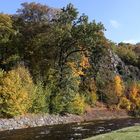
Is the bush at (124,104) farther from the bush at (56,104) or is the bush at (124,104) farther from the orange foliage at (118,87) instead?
the bush at (56,104)

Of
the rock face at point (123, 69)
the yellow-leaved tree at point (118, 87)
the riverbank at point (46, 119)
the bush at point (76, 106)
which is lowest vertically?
the riverbank at point (46, 119)

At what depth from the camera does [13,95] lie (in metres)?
58.9

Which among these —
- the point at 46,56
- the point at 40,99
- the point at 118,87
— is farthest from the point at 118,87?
the point at 40,99

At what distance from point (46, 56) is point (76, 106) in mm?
10534

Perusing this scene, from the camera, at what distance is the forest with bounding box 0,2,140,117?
6278 cm

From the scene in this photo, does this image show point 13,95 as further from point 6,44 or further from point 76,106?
point 76,106

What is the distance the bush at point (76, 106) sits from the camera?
72.3 metres

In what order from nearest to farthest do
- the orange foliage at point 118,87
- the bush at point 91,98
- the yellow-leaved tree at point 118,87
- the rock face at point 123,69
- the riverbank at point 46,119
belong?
the riverbank at point 46,119
the bush at point 91,98
the yellow-leaved tree at point 118,87
the orange foliage at point 118,87
the rock face at point 123,69

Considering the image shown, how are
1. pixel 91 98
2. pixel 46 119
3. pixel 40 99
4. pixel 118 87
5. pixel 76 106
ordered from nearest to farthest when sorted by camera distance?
pixel 46 119 → pixel 40 99 → pixel 76 106 → pixel 91 98 → pixel 118 87

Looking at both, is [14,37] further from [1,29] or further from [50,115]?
[50,115]

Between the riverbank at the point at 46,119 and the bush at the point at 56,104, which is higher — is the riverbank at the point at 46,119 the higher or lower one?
the lower one

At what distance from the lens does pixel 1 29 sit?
72.4m

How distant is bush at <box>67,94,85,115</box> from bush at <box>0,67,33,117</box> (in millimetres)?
11343

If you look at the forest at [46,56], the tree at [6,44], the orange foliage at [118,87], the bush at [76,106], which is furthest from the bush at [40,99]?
the orange foliage at [118,87]
